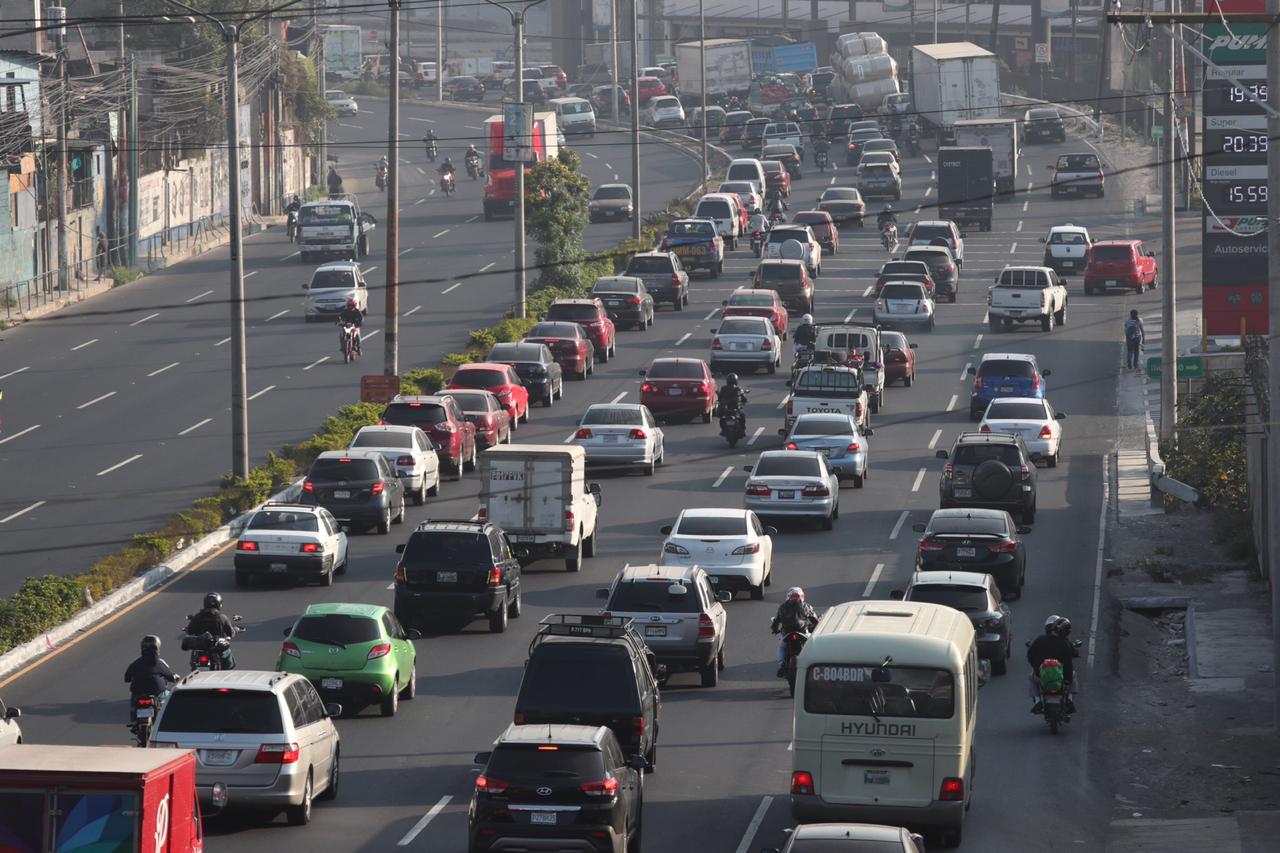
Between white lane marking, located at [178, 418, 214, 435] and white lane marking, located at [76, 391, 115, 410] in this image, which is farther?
white lane marking, located at [76, 391, 115, 410]

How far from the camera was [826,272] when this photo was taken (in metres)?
77.7

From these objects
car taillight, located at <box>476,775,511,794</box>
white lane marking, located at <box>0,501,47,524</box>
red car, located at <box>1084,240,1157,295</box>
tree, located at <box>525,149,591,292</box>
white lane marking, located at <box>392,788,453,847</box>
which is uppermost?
tree, located at <box>525,149,591,292</box>

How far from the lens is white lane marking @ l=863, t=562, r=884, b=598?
34.3 metres

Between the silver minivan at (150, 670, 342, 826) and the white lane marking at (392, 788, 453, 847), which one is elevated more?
the silver minivan at (150, 670, 342, 826)

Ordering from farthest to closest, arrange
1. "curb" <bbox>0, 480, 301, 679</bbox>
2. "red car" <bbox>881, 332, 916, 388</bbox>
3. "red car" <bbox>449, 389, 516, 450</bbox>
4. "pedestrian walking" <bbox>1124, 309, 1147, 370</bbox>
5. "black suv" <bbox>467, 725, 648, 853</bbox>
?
"pedestrian walking" <bbox>1124, 309, 1147, 370</bbox>, "red car" <bbox>881, 332, 916, 388</bbox>, "red car" <bbox>449, 389, 516, 450</bbox>, "curb" <bbox>0, 480, 301, 679</bbox>, "black suv" <bbox>467, 725, 648, 853</bbox>

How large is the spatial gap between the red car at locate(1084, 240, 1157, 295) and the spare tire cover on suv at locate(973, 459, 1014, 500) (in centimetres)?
3353

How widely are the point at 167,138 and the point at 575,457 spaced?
59240mm

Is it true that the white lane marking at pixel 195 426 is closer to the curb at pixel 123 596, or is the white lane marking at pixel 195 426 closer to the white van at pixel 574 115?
the curb at pixel 123 596

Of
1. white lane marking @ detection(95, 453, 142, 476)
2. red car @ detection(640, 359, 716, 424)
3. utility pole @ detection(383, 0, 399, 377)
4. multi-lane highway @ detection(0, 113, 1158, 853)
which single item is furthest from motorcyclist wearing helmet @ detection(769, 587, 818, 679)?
utility pole @ detection(383, 0, 399, 377)

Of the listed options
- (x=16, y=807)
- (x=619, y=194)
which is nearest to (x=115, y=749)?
(x=16, y=807)

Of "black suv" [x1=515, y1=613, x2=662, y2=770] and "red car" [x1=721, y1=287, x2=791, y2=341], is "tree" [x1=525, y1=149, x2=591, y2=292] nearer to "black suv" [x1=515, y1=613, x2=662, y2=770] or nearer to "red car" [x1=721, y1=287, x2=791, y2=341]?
"red car" [x1=721, y1=287, x2=791, y2=341]

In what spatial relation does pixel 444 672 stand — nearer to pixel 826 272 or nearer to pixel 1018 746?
pixel 1018 746

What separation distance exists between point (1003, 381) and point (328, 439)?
644 inches

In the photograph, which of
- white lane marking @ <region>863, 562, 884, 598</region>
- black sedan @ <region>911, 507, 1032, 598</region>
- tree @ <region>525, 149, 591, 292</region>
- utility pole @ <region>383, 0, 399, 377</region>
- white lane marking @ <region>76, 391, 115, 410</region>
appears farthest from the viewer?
tree @ <region>525, 149, 591, 292</region>
